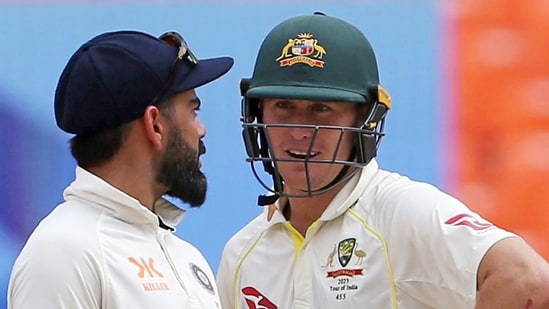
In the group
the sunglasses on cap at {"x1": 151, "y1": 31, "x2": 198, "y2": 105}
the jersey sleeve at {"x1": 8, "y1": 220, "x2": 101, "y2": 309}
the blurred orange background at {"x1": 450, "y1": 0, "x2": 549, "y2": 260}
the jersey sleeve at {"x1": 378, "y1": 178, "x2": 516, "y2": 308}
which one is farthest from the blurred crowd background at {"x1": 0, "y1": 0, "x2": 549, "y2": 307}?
the jersey sleeve at {"x1": 8, "y1": 220, "x2": 101, "y2": 309}

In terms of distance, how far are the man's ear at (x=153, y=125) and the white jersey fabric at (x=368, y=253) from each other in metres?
0.43

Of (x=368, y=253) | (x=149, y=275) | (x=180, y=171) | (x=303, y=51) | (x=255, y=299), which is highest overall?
(x=303, y=51)

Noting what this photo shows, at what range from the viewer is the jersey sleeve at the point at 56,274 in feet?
5.45

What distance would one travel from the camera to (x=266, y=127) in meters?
2.20

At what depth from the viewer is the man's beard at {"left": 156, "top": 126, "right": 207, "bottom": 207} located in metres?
1.95

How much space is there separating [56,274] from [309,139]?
0.65 metres

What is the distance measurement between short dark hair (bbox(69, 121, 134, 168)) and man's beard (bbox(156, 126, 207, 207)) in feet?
0.32

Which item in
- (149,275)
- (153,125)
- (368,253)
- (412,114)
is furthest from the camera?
(412,114)

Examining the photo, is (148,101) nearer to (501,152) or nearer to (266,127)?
(266,127)

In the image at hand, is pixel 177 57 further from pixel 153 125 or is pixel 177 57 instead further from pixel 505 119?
pixel 505 119

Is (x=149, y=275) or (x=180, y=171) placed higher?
(x=180, y=171)

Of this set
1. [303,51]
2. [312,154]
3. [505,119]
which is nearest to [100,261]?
[312,154]

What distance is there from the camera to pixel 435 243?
1.99m

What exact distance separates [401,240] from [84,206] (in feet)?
1.87
